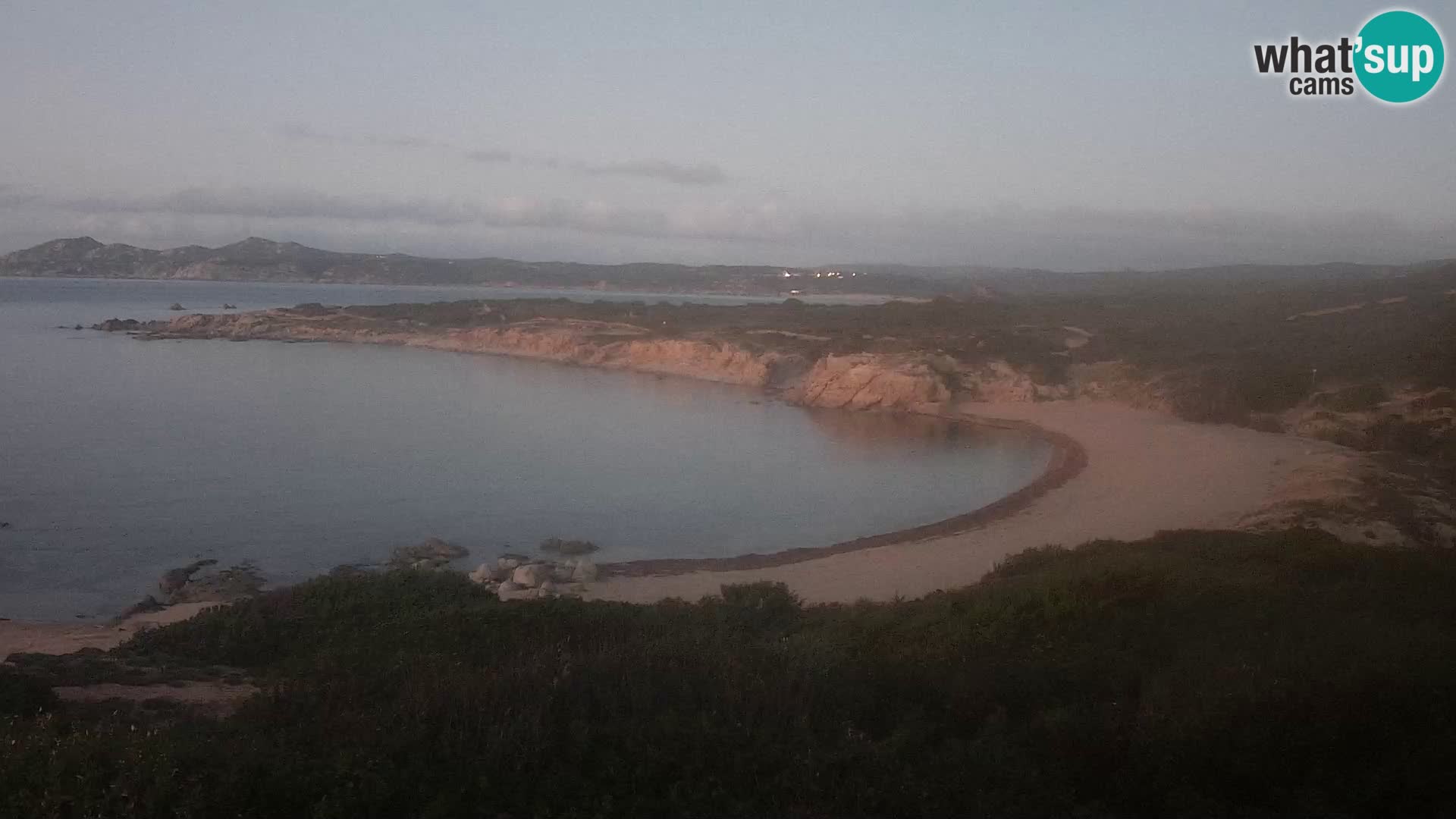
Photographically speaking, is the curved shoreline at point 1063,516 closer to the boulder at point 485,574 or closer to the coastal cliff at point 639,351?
the boulder at point 485,574

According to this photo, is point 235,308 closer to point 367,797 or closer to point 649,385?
point 649,385

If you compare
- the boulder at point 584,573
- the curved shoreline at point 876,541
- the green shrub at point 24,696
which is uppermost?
the green shrub at point 24,696

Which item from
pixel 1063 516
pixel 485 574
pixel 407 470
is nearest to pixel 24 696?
pixel 485 574

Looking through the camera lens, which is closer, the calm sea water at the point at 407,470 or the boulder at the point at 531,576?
the boulder at the point at 531,576

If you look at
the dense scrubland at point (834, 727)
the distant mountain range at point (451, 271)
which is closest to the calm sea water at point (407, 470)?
the dense scrubland at point (834, 727)

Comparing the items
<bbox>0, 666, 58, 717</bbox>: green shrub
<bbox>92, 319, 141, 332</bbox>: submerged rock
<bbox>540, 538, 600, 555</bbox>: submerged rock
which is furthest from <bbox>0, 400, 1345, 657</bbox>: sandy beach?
<bbox>92, 319, 141, 332</bbox>: submerged rock

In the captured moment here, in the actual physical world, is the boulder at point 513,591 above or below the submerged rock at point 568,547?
above

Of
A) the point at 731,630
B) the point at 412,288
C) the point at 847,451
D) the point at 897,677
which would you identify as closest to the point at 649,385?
the point at 847,451
